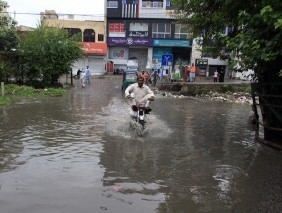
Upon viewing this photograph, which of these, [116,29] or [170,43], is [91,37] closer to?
[116,29]

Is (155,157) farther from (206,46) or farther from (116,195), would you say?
(206,46)

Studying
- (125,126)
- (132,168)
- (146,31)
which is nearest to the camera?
(132,168)

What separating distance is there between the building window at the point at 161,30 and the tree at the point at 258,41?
39568mm

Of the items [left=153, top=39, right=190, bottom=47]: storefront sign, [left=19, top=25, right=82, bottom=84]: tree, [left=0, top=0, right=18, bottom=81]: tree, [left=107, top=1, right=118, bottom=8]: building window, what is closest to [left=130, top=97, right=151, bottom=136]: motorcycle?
[left=0, top=0, right=18, bottom=81]: tree

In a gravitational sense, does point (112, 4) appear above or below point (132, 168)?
above

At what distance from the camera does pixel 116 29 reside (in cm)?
5406

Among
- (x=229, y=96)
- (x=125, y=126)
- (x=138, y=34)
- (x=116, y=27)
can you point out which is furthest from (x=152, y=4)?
(x=125, y=126)

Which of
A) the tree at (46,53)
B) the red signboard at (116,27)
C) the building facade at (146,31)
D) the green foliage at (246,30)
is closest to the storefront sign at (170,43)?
the building facade at (146,31)

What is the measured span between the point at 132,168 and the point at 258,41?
359 centimetres

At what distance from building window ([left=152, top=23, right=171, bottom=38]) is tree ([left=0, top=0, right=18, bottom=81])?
25810mm

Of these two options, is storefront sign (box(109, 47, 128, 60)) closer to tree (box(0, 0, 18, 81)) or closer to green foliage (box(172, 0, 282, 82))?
tree (box(0, 0, 18, 81))

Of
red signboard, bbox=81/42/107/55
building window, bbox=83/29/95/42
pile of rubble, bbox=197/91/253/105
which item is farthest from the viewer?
building window, bbox=83/29/95/42

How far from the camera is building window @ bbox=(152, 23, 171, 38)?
2098 inches

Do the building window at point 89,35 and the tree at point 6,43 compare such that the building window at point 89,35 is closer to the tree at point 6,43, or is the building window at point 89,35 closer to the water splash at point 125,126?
the tree at point 6,43
